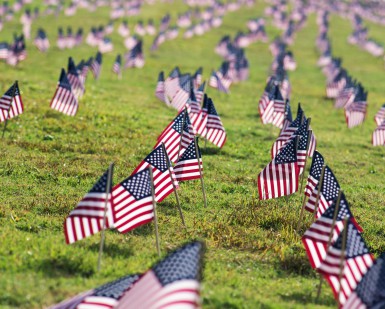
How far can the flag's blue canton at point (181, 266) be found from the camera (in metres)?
8.77

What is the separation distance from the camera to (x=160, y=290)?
8.63 metres

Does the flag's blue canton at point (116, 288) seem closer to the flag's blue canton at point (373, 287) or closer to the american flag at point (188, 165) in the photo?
the flag's blue canton at point (373, 287)

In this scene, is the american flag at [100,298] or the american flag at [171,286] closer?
the american flag at [171,286]

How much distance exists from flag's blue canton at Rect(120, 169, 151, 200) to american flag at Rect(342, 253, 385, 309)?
188 inches

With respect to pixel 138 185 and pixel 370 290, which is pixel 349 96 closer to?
pixel 138 185

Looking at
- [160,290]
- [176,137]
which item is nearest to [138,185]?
→ [160,290]

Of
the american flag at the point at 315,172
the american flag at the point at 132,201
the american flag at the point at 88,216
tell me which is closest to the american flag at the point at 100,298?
the american flag at the point at 88,216

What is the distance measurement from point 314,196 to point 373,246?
2.05 metres

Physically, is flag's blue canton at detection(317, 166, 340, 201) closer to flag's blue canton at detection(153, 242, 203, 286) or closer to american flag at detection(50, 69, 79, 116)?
flag's blue canton at detection(153, 242, 203, 286)

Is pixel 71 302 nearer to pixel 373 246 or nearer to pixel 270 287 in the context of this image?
pixel 270 287

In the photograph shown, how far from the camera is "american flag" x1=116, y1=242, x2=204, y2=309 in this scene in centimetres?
848

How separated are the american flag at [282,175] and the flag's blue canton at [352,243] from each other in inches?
191

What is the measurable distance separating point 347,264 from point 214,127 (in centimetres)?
1104

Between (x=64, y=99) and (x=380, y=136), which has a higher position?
(x=64, y=99)
